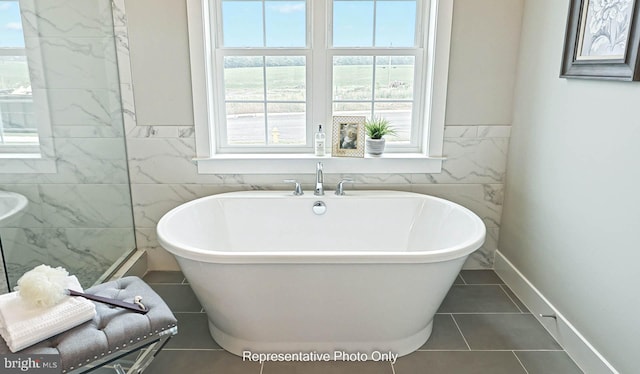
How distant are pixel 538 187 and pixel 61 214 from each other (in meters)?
2.64

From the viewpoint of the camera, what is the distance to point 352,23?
2719 millimetres

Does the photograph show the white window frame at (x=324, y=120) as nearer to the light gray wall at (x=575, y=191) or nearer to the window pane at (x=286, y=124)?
the window pane at (x=286, y=124)

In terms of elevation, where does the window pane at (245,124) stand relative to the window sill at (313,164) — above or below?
above

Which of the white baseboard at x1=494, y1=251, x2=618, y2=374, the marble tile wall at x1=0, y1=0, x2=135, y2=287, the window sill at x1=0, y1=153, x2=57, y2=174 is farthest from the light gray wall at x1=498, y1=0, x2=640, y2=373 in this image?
the window sill at x1=0, y1=153, x2=57, y2=174

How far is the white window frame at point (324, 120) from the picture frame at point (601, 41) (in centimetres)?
71

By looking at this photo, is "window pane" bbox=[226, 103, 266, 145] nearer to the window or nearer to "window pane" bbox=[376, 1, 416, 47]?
"window pane" bbox=[376, 1, 416, 47]

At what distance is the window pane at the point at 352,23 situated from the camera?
8.82 feet

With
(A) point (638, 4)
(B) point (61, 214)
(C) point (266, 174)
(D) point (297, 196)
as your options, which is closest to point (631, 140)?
(A) point (638, 4)

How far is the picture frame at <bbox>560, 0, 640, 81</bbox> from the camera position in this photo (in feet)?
5.50

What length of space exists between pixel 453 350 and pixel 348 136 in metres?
1.40

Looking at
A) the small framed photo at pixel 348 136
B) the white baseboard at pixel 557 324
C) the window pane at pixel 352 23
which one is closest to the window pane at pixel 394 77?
the window pane at pixel 352 23

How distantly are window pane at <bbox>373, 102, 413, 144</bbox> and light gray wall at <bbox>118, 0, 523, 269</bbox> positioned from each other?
0.91 feet

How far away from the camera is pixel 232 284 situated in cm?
186

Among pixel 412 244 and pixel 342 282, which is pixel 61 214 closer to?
pixel 342 282
